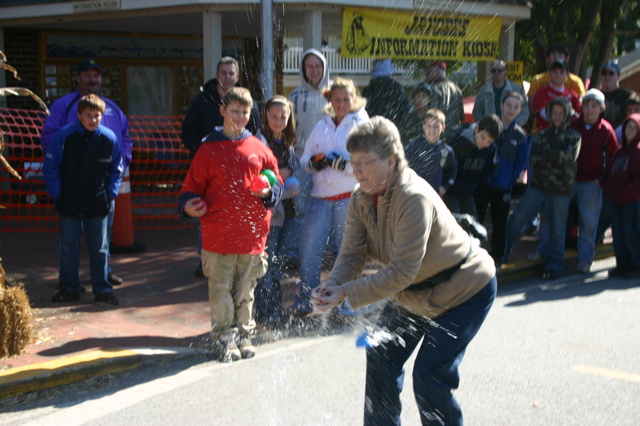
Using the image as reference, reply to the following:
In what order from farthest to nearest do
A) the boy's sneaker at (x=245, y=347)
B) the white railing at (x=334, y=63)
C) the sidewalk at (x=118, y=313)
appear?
1. the white railing at (x=334, y=63)
2. the boy's sneaker at (x=245, y=347)
3. the sidewalk at (x=118, y=313)

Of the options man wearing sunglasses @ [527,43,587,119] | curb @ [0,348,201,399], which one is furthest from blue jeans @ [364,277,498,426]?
man wearing sunglasses @ [527,43,587,119]

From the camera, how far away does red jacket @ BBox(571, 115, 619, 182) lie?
9.16 m

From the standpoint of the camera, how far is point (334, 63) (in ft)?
86.8

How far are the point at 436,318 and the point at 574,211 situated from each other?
22.4ft

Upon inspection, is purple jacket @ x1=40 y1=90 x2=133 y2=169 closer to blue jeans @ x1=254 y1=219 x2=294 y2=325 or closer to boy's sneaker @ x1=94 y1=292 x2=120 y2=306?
boy's sneaker @ x1=94 y1=292 x2=120 y2=306

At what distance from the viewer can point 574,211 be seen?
33.1ft

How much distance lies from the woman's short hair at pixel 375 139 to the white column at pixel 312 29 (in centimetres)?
786

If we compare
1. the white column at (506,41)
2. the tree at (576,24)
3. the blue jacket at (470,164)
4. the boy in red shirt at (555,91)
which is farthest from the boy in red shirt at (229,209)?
the tree at (576,24)

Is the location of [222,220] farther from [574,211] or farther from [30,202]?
[574,211]

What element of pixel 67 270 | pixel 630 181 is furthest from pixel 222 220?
pixel 630 181

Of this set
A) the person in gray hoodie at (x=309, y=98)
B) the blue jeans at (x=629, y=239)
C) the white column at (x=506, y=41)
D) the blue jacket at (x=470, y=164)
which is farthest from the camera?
the white column at (x=506, y=41)

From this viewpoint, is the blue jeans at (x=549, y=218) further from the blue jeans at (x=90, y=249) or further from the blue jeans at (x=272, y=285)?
the blue jeans at (x=90, y=249)

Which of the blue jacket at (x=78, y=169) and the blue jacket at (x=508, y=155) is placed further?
the blue jacket at (x=508, y=155)

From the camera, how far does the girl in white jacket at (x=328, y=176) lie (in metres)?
6.71
